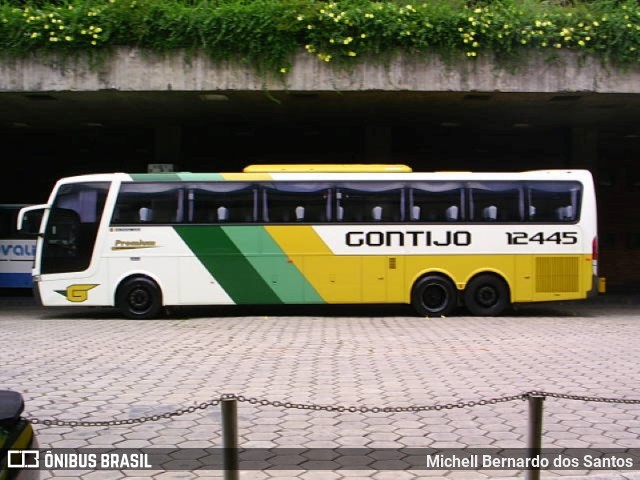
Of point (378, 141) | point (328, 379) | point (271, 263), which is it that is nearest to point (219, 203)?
point (271, 263)

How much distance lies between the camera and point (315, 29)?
1362 centimetres

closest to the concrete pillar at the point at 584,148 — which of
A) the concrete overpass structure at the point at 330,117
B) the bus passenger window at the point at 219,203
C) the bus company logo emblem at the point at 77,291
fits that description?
the concrete overpass structure at the point at 330,117

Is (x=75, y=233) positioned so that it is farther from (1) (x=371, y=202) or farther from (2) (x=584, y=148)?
(2) (x=584, y=148)

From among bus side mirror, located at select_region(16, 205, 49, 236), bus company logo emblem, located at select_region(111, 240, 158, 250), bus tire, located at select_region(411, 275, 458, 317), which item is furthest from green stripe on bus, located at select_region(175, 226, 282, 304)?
bus side mirror, located at select_region(16, 205, 49, 236)

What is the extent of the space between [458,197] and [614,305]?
7.09 metres

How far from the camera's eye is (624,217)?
23.4 m

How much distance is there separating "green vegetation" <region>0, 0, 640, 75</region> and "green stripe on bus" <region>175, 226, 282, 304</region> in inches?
151

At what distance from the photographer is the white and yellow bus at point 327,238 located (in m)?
13.8

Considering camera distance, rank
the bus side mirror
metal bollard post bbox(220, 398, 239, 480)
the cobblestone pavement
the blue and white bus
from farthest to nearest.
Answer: the blue and white bus < the bus side mirror < the cobblestone pavement < metal bollard post bbox(220, 398, 239, 480)

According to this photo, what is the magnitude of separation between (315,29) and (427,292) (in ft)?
20.5

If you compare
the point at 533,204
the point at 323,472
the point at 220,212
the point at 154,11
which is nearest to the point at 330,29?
the point at 154,11

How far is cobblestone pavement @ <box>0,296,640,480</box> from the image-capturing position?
17.5 feet

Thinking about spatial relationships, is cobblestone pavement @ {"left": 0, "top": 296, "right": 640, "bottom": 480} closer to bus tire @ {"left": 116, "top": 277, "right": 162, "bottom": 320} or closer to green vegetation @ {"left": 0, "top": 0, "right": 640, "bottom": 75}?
bus tire @ {"left": 116, "top": 277, "right": 162, "bottom": 320}

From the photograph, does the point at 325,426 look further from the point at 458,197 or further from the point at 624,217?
the point at 624,217
